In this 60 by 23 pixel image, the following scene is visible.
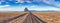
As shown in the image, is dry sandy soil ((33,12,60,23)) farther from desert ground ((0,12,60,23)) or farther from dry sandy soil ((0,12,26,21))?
dry sandy soil ((0,12,26,21))

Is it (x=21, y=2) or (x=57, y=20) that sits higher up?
(x=21, y=2)

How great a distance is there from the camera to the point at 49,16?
1424 mm

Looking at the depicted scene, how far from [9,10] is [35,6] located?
0.90 feet

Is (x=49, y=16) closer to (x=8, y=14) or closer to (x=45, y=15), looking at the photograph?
(x=45, y=15)

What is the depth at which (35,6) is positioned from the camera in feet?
4.68

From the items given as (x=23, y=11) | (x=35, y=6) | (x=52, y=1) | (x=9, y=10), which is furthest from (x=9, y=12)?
(x=52, y=1)

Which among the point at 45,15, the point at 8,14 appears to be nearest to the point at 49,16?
the point at 45,15

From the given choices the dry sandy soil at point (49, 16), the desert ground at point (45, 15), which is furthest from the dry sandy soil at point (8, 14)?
the dry sandy soil at point (49, 16)

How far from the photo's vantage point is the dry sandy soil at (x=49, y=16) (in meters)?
1.39

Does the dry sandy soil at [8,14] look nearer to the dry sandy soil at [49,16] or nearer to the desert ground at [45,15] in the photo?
the desert ground at [45,15]

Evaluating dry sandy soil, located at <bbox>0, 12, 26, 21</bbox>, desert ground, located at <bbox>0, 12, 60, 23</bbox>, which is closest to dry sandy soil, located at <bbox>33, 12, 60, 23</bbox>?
desert ground, located at <bbox>0, 12, 60, 23</bbox>

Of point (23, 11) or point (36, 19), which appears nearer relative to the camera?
point (36, 19)

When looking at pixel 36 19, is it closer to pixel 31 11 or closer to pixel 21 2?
pixel 31 11

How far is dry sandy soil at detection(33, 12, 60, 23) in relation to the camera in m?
1.39
